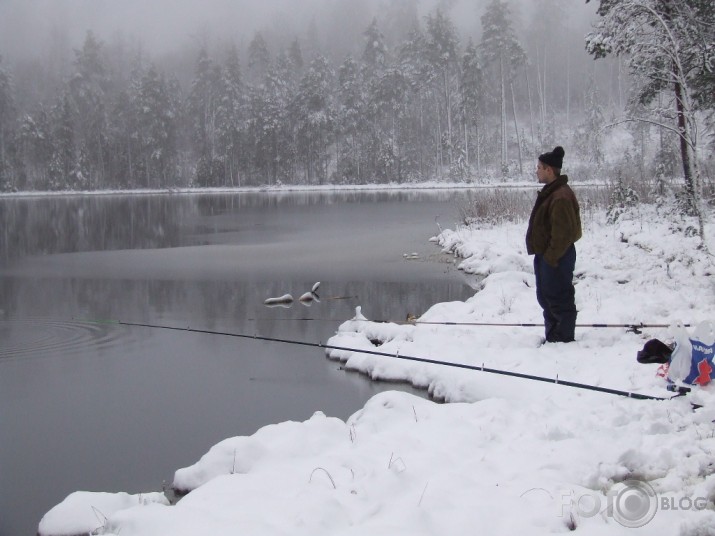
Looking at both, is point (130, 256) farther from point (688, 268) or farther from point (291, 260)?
point (688, 268)

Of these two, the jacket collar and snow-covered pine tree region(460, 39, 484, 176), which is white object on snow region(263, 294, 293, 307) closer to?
the jacket collar

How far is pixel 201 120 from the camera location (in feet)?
216

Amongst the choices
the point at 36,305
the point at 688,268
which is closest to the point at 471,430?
the point at 688,268

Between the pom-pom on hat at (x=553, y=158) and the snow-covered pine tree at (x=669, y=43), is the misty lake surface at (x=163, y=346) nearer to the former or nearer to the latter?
the pom-pom on hat at (x=553, y=158)

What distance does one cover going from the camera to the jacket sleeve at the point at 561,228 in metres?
6.37

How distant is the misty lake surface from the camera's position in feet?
18.0

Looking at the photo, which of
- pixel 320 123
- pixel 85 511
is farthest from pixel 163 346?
pixel 320 123

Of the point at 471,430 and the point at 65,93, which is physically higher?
the point at 65,93

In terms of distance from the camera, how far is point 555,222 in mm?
6395

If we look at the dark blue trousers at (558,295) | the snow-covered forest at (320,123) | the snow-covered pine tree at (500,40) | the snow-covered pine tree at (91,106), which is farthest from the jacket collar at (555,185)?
the snow-covered pine tree at (91,106)

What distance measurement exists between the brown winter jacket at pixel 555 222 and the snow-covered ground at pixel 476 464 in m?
1.02

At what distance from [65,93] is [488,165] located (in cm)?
4336

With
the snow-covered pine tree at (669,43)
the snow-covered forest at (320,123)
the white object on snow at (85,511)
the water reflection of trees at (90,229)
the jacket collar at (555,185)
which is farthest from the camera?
the snow-covered forest at (320,123)

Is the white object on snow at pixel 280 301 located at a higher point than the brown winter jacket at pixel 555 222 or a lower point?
lower
